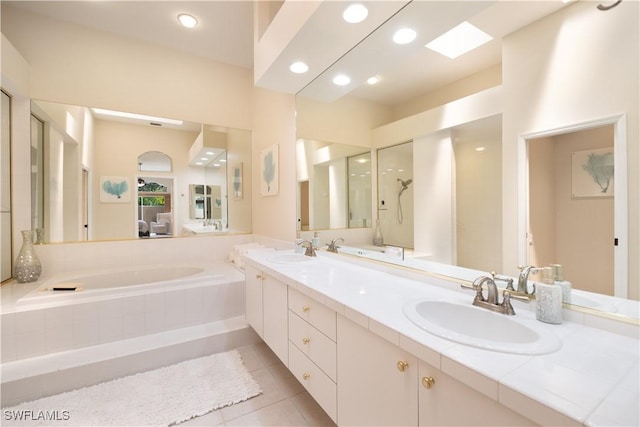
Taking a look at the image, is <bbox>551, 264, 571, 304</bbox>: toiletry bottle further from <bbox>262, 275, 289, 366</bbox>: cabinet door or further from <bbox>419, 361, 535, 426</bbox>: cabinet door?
<bbox>262, 275, 289, 366</bbox>: cabinet door

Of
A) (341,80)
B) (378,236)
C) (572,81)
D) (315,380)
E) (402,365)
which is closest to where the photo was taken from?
(402,365)

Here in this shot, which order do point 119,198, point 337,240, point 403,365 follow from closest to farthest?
1. point 403,365
2. point 337,240
3. point 119,198

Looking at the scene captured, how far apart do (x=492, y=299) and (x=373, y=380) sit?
56 centimetres

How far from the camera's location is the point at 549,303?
939 mm

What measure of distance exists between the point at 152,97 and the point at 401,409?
3.57 meters

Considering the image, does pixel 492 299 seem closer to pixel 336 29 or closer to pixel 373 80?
pixel 373 80

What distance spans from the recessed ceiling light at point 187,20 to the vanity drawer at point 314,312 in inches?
107

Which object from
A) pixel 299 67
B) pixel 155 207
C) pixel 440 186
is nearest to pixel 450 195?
pixel 440 186

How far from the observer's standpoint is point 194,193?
11.2 feet

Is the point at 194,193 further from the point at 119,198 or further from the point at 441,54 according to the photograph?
the point at 441,54

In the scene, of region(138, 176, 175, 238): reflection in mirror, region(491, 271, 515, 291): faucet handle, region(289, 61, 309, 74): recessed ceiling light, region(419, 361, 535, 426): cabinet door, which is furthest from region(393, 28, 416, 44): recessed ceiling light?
region(138, 176, 175, 238): reflection in mirror

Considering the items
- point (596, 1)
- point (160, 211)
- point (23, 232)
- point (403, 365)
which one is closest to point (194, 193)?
point (160, 211)

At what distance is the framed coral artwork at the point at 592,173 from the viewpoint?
91cm

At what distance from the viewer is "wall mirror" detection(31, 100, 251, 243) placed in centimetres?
268
